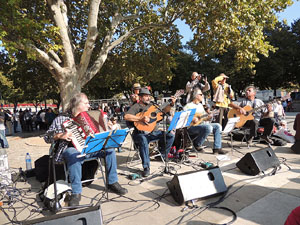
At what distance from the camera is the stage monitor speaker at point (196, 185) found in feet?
9.55

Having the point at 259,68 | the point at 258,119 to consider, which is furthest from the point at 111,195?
the point at 259,68

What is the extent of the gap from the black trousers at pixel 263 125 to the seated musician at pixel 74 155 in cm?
410

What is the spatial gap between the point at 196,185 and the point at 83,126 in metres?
1.85

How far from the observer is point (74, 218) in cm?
200

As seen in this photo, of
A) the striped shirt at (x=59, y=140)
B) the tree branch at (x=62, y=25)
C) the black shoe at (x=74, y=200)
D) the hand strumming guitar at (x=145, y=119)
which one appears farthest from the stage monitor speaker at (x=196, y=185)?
the tree branch at (x=62, y=25)

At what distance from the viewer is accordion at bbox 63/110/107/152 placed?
3117mm

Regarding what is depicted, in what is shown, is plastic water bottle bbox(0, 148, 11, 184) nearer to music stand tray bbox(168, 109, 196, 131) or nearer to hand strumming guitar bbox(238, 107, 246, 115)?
music stand tray bbox(168, 109, 196, 131)

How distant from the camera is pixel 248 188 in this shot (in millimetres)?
3420

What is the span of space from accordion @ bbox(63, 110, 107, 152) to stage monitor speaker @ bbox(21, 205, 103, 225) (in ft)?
3.54

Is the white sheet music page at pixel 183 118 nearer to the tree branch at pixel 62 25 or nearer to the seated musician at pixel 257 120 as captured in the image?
the seated musician at pixel 257 120

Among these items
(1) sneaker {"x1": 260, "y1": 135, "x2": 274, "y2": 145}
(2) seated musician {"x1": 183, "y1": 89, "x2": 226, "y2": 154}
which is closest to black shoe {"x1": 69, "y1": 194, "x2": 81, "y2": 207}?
(2) seated musician {"x1": 183, "y1": 89, "x2": 226, "y2": 154}

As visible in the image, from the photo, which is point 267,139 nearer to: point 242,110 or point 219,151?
point 242,110

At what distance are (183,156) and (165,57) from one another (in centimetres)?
748

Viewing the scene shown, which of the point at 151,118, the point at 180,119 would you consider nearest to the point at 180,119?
the point at 180,119
